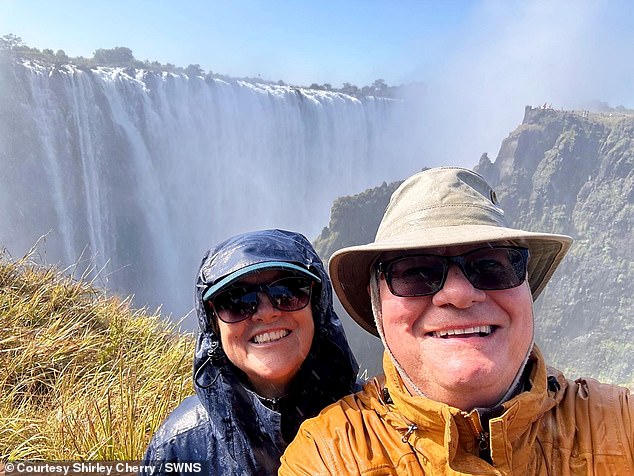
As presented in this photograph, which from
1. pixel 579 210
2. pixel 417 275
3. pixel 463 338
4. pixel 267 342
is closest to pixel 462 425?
pixel 463 338

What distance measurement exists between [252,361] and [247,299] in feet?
0.68

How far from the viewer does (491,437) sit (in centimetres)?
102

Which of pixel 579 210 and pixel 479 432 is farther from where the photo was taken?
pixel 579 210

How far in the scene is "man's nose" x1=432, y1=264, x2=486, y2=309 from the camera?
1.10 m

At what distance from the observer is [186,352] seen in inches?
167

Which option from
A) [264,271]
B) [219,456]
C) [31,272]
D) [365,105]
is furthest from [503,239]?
[365,105]

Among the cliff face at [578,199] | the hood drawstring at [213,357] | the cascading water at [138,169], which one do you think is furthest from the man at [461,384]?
the cliff face at [578,199]

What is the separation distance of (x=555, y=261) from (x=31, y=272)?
5524mm

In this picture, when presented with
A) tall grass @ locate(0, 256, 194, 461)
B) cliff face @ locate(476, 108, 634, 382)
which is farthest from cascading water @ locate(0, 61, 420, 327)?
cliff face @ locate(476, 108, 634, 382)

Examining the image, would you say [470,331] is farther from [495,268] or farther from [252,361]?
[252,361]

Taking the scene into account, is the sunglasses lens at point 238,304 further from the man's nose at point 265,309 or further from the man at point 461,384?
the man at point 461,384

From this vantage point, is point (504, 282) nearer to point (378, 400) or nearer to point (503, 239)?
point (503, 239)

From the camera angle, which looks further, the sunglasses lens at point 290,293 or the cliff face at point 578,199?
the cliff face at point 578,199

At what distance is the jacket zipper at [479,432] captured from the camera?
1.04m
